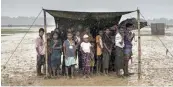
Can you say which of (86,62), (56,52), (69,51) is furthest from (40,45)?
(86,62)

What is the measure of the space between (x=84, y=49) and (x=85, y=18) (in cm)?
108

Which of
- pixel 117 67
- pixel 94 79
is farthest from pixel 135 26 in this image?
pixel 94 79

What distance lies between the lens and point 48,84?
35.1 ft

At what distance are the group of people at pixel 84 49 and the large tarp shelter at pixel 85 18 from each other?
412 mm

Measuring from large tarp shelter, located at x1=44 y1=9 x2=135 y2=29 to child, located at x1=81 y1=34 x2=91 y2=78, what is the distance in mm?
839

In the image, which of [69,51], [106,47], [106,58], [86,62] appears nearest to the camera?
[69,51]

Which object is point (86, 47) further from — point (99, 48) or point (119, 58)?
point (119, 58)

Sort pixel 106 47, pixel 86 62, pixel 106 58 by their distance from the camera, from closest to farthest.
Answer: pixel 86 62 → pixel 106 47 → pixel 106 58

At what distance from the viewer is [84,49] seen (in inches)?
456

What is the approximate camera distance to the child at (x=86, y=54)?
11.5 metres

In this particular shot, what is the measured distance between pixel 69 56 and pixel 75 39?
1.95 feet

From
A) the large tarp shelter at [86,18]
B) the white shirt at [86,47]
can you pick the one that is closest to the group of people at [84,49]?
the white shirt at [86,47]

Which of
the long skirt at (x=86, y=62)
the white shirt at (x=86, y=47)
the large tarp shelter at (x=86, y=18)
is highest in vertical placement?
the large tarp shelter at (x=86, y=18)

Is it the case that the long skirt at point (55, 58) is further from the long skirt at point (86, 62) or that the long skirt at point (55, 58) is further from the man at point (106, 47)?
the man at point (106, 47)
